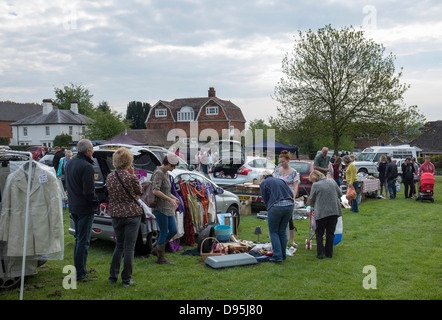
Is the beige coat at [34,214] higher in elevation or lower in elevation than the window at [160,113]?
lower

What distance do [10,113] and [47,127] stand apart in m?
20.0

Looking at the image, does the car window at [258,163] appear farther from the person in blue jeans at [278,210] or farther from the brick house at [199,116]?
the brick house at [199,116]

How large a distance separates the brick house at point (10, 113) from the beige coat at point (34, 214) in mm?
70922

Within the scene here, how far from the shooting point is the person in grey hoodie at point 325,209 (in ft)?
22.8

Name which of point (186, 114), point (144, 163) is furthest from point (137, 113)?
point (144, 163)

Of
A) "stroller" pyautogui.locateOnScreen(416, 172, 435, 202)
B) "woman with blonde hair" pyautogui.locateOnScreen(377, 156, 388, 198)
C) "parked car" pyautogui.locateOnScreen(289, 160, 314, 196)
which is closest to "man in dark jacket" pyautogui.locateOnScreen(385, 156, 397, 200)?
"woman with blonde hair" pyautogui.locateOnScreen(377, 156, 388, 198)

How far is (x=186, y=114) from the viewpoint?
50.1 m

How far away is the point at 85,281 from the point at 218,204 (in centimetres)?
401

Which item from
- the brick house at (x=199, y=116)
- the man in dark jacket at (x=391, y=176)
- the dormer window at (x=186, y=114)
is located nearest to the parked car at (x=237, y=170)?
the man in dark jacket at (x=391, y=176)

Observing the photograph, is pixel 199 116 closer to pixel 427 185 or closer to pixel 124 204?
pixel 427 185

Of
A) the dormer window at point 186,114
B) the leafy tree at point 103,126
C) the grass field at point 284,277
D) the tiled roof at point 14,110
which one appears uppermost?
the tiled roof at point 14,110

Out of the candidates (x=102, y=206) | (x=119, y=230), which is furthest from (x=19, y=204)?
(x=102, y=206)
